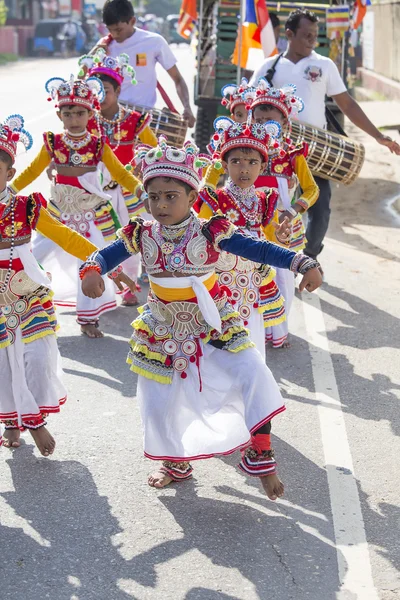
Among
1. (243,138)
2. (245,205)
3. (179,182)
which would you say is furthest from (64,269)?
(179,182)

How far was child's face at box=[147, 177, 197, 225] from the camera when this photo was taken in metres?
4.94

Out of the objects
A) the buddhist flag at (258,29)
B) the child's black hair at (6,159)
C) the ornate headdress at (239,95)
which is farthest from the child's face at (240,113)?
the buddhist flag at (258,29)

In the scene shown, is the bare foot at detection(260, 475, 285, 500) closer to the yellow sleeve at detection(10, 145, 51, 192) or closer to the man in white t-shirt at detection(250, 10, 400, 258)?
the yellow sleeve at detection(10, 145, 51, 192)

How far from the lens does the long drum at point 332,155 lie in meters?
9.63

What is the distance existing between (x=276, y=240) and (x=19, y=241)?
246 centimetres

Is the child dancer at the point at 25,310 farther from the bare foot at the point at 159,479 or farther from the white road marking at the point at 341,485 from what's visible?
the white road marking at the point at 341,485

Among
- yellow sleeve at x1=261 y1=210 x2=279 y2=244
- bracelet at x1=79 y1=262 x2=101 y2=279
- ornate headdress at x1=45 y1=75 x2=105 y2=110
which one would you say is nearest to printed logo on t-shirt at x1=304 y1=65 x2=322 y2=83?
ornate headdress at x1=45 y1=75 x2=105 y2=110

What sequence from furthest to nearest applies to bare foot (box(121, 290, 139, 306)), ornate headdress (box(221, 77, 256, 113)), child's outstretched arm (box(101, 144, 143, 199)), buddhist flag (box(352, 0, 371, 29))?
buddhist flag (box(352, 0, 371, 29)), bare foot (box(121, 290, 139, 306)), ornate headdress (box(221, 77, 256, 113)), child's outstretched arm (box(101, 144, 143, 199))

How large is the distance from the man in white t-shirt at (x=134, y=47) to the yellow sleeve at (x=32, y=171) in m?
2.60

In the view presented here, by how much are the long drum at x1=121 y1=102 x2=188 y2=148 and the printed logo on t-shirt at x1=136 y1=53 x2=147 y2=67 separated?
1.38 feet

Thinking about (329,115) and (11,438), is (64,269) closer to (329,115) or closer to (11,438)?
(11,438)

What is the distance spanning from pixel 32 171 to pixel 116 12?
327 centimetres

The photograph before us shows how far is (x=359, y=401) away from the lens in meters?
6.64

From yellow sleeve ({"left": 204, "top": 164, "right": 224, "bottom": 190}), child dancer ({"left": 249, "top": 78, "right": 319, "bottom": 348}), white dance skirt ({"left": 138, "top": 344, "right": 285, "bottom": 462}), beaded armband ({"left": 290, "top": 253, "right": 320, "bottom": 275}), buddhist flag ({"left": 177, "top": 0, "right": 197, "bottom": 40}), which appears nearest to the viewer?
beaded armband ({"left": 290, "top": 253, "right": 320, "bottom": 275})
